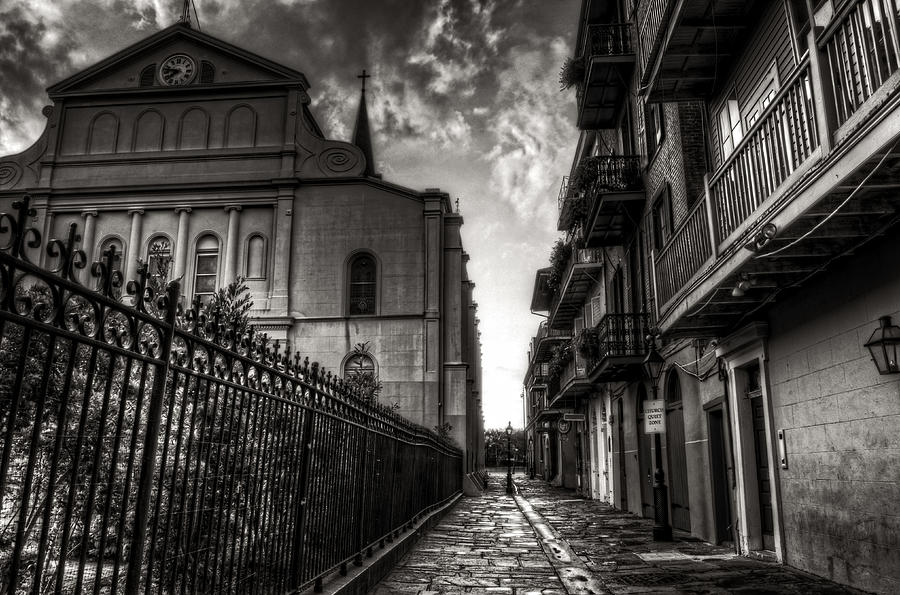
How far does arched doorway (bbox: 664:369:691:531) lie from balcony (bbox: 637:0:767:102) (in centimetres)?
562

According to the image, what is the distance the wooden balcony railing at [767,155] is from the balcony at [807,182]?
0.04ft

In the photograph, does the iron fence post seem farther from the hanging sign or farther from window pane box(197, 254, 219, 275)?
window pane box(197, 254, 219, 275)

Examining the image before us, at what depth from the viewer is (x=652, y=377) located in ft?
50.6

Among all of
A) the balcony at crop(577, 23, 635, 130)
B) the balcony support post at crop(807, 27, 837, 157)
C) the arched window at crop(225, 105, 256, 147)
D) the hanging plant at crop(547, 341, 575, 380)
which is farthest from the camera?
the arched window at crop(225, 105, 256, 147)

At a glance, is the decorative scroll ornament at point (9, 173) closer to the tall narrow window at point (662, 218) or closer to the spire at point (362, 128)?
the spire at point (362, 128)

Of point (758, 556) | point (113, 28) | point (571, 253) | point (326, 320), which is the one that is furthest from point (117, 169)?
point (758, 556)

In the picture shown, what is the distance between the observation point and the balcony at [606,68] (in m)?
16.2

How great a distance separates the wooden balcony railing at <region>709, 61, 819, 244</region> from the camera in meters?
6.59

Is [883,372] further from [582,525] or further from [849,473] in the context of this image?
[582,525]

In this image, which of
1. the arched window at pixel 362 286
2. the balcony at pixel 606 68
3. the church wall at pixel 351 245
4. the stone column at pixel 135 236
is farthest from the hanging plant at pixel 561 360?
the stone column at pixel 135 236

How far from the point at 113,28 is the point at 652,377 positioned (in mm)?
29001

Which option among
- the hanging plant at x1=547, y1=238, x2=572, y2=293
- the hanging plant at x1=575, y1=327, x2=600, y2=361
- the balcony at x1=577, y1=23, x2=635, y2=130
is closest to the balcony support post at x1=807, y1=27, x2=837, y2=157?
the balcony at x1=577, y1=23, x2=635, y2=130

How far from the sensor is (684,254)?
10516 mm

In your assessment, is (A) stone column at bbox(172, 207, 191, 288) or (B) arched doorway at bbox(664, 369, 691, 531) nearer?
(B) arched doorway at bbox(664, 369, 691, 531)
